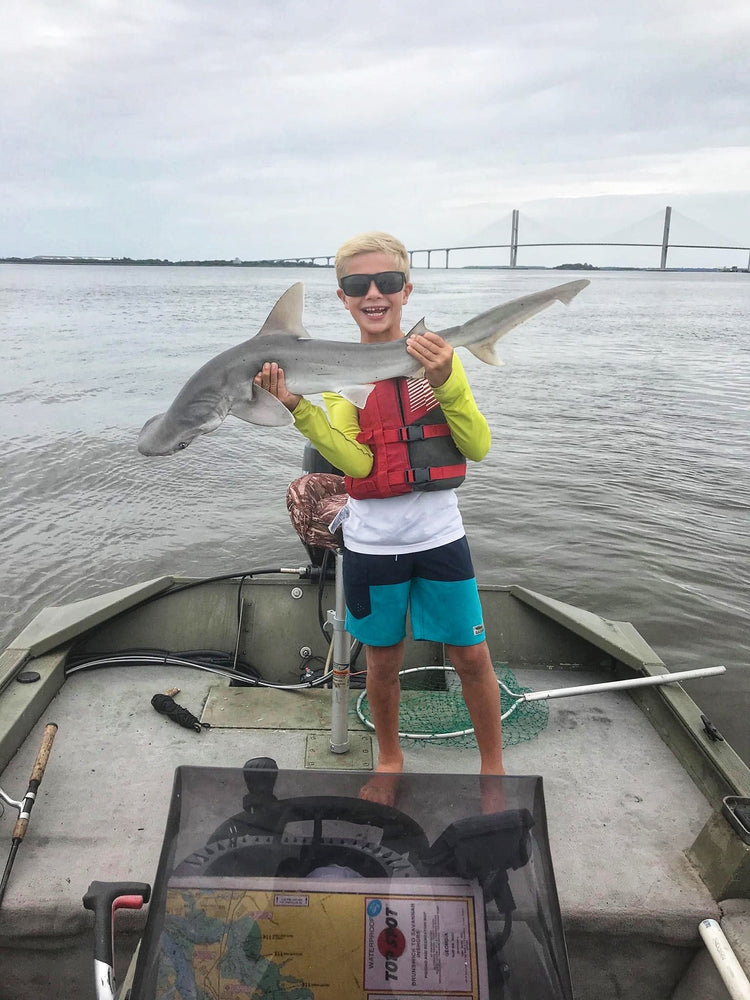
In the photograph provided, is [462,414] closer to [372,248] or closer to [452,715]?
[372,248]

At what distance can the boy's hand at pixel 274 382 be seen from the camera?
2.54 meters

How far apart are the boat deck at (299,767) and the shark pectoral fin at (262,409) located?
166 cm

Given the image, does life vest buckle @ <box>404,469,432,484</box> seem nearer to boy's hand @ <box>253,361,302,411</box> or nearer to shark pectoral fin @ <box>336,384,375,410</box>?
shark pectoral fin @ <box>336,384,375,410</box>

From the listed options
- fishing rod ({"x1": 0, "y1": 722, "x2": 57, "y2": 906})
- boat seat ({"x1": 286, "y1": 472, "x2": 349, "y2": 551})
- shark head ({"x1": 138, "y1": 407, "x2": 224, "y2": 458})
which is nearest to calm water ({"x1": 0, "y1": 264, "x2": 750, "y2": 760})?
boat seat ({"x1": 286, "y1": 472, "x2": 349, "y2": 551})

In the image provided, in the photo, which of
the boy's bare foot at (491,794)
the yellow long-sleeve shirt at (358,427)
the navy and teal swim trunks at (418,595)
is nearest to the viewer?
the boy's bare foot at (491,794)

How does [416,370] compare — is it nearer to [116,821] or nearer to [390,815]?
[390,815]

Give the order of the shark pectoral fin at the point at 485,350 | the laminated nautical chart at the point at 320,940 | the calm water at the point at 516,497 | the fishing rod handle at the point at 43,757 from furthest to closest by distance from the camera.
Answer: the calm water at the point at 516,497
the fishing rod handle at the point at 43,757
the shark pectoral fin at the point at 485,350
the laminated nautical chart at the point at 320,940

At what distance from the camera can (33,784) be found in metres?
2.90

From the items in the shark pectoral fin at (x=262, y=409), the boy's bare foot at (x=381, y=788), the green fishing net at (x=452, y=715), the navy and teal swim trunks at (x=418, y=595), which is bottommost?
the green fishing net at (x=452, y=715)

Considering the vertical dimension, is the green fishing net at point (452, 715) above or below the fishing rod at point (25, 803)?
below

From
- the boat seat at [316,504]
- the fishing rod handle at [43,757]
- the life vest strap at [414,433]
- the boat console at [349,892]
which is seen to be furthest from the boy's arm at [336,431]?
the fishing rod handle at [43,757]

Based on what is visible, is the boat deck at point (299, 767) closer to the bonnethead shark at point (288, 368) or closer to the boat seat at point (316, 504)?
the boat seat at point (316, 504)

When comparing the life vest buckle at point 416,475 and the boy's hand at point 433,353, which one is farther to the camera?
the life vest buckle at point 416,475

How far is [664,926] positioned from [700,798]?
0.81 meters
